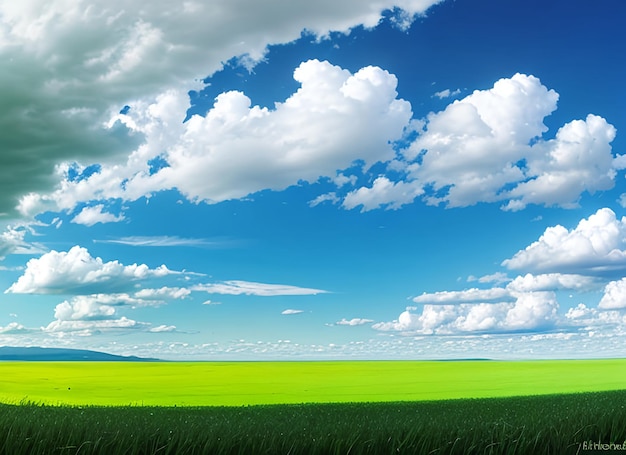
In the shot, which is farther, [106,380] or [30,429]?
[106,380]

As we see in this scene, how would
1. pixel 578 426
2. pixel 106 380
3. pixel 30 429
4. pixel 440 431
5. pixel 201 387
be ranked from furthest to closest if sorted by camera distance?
pixel 106 380, pixel 201 387, pixel 578 426, pixel 440 431, pixel 30 429

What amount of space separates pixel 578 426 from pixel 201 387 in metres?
40.4

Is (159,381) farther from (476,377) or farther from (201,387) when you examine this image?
(476,377)

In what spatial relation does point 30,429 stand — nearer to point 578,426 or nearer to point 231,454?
point 231,454

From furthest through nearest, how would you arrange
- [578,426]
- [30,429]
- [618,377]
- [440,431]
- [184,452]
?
[618,377], [578,426], [440,431], [30,429], [184,452]

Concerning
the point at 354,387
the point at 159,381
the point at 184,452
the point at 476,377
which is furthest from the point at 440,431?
the point at 476,377

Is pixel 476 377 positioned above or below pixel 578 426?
below

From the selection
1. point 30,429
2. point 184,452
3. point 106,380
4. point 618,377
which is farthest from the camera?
point 618,377

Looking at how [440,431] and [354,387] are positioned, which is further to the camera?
[354,387]

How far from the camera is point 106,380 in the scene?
1923 inches

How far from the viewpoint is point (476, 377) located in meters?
56.2

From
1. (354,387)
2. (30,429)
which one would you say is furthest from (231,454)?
(354,387)

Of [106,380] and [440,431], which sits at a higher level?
[440,431]

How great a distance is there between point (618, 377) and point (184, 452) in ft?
193
